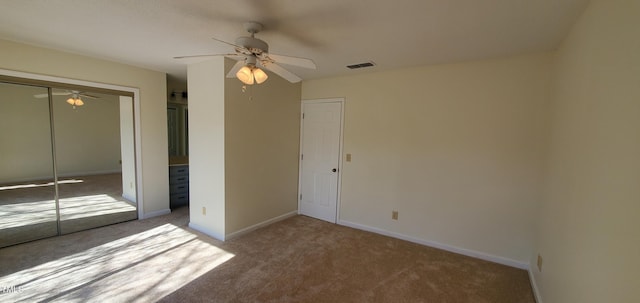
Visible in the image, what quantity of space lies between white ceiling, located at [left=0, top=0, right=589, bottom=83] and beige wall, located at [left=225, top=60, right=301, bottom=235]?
32.5 inches

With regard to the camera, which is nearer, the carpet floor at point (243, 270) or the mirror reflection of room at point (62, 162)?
the carpet floor at point (243, 270)

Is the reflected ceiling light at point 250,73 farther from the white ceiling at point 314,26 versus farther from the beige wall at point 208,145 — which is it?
the beige wall at point 208,145

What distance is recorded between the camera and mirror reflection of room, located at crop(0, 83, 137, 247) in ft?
9.54

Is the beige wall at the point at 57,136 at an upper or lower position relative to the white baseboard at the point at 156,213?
upper

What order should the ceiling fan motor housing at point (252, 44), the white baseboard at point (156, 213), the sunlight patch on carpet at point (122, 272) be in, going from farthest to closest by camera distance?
the white baseboard at point (156, 213) → the sunlight patch on carpet at point (122, 272) → the ceiling fan motor housing at point (252, 44)

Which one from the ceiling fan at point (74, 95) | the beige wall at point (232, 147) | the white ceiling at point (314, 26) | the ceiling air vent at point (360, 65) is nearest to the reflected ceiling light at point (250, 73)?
the white ceiling at point (314, 26)

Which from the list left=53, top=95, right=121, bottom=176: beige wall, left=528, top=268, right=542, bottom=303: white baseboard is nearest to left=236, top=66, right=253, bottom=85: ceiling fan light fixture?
left=53, top=95, right=121, bottom=176: beige wall

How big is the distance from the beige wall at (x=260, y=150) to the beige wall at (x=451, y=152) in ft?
3.01

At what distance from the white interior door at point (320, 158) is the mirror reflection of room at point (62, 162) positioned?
2686 millimetres

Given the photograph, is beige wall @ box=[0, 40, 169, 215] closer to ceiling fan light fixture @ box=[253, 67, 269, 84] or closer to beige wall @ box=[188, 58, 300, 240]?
beige wall @ box=[188, 58, 300, 240]

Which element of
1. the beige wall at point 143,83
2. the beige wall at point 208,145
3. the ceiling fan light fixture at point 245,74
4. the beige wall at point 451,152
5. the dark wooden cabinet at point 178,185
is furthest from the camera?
the dark wooden cabinet at point 178,185

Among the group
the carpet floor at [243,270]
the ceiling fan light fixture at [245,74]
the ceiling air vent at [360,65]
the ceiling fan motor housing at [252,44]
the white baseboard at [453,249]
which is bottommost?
the carpet floor at [243,270]

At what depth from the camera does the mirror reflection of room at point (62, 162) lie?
2.91 meters

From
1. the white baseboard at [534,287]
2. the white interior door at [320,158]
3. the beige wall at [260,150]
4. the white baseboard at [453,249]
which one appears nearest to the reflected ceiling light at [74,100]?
the beige wall at [260,150]
